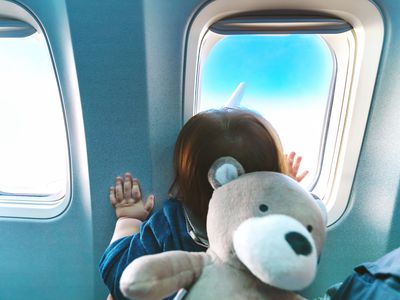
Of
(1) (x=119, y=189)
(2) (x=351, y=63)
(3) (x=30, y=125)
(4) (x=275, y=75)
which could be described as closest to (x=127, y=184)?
(1) (x=119, y=189)

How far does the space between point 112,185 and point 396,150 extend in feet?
3.40

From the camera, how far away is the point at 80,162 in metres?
1.12

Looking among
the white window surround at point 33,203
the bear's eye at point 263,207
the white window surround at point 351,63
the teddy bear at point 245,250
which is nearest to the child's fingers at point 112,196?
the white window surround at point 33,203

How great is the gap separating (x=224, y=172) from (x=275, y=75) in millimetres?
738

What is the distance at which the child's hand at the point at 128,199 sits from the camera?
105 centimetres

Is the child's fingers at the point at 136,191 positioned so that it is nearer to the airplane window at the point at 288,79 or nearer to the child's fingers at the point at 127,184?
the child's fingers at the point at 127,184

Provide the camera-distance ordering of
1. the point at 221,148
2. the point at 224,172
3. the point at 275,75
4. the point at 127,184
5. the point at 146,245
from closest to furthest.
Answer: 1. the point at 224,172
2. the point at 221,148
3. the point at 146,245
4. the point at 127,184
5. the point at 275,75

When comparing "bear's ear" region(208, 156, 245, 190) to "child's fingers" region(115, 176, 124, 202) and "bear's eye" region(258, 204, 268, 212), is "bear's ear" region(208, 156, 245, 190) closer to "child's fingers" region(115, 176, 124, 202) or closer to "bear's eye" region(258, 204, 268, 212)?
"bear's eye" region(258, 204, 268, 212)

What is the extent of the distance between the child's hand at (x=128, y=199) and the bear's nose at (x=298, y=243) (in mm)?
708

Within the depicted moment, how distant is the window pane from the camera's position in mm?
1130

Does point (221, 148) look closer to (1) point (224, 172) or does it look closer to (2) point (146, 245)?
(1) point (224, 172)

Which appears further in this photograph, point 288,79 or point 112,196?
point 288,79

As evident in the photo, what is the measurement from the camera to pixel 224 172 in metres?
0.57

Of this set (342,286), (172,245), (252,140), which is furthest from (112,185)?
(342,286)
